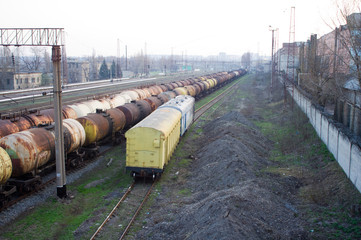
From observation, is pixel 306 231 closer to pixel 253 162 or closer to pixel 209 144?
pixel 253 162

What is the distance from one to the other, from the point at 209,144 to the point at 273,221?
1247cm

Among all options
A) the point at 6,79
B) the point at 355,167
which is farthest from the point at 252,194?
the point at 6,79

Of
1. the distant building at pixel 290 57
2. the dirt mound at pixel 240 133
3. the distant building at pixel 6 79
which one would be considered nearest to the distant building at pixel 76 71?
the distant building at pixel 6 79

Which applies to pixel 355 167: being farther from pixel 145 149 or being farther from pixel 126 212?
pixel 126 212

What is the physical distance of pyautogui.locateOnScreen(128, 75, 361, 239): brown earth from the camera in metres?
10.5

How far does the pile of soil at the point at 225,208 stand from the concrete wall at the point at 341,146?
321 centimetres

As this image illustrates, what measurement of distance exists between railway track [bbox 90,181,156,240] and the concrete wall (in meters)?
8.84

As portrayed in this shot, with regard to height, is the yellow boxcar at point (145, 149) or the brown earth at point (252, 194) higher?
the yellow boxcar at point (145, 149)

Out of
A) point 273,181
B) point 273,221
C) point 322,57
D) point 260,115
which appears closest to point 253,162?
point 273,181

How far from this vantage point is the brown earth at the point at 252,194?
10.5 m

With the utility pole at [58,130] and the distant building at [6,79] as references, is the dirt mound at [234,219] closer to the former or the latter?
the utility pole at [58,130]

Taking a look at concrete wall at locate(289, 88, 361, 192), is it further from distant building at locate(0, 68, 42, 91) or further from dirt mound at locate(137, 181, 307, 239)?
distant building at locate(0, 68, 42, 91)

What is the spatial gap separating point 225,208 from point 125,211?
14.7 feet

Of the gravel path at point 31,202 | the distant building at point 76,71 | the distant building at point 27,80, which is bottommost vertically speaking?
the gravel path at point 31,202
